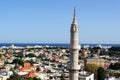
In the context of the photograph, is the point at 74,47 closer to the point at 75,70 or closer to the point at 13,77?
the point at 75,70

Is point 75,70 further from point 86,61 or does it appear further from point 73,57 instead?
point 86,61

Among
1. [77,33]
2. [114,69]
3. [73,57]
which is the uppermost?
[77,33]

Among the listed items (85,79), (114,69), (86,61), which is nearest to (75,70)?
(85,79)

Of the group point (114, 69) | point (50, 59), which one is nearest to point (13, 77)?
point (114, 69)

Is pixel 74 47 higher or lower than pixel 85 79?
higher

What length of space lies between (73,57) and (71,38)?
445mm

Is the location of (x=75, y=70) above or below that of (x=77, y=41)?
below

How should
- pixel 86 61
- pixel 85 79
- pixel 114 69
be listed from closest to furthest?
pixel 85 79 → pixel 114 69 → pixel 86 61

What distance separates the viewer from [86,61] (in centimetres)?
4997

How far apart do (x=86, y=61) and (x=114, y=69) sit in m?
6.24

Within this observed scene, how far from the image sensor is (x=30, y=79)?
28625mm

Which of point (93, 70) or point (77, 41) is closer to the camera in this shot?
point (77, 41)

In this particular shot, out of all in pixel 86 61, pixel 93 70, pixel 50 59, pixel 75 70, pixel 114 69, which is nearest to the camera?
pixel 75 70

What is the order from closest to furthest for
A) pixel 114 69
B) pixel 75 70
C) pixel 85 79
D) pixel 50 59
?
pixel 75 70 → pixel 85 79 → pixel 114 69 → pixel 50 59
